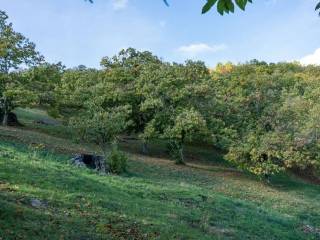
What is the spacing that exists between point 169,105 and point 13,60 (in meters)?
12.2

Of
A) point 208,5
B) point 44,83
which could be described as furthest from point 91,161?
point 208,5

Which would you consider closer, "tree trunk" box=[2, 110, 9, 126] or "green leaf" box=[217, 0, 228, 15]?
"green leaf" box=[217, 0, 228, 15]

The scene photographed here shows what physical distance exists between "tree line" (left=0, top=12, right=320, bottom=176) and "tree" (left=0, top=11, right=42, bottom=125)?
0.07 m

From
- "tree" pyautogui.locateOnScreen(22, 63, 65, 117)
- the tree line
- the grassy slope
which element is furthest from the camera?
"tree" pyautogui.locateOnScreen(22, 63, 65, 117)

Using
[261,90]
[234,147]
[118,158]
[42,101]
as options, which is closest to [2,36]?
[42,101]

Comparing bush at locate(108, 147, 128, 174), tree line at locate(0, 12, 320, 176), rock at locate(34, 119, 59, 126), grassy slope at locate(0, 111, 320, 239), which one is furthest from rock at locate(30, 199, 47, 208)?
rock at locate(34, 119, 59, 126)

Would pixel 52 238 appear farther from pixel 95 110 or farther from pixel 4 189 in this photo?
pixel 95 110

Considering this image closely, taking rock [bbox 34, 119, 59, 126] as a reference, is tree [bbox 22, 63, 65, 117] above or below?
above

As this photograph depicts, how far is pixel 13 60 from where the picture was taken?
3531 cm

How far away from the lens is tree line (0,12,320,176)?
114 feet

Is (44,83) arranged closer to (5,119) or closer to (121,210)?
(5,119)

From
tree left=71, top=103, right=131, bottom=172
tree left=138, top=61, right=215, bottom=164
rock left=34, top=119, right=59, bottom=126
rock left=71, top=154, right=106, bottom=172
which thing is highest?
tree left=138, top=61, right=215, bottom=164

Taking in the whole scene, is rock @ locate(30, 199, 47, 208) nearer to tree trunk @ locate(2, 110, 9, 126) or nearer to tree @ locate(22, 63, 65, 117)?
tree @ locate(22, 63, 65, 117)

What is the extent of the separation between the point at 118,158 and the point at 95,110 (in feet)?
28.4
